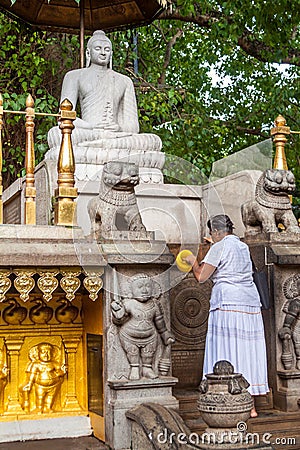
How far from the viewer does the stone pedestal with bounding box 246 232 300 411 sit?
21.3 feet

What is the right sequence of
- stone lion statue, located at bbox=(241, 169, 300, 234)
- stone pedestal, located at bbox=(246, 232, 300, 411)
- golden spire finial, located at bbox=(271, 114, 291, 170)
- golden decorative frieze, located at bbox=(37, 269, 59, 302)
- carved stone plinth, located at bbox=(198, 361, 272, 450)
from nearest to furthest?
carved stone plinth, located at bbox=(198, 361, 272, 450)
golden decorative frieze, located at bbox=(37, 269, 59, 302)
stone pedestal, located at bbox=(246, 232, 300, 411)
stone lion statue, located at bbox=(241, 169, 300, 234)
golden spire finial, located at bbox=(271, 114, 291, 170)

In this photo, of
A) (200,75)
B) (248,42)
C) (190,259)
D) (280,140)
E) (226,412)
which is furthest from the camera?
(200,75)

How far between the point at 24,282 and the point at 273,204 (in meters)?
2.76

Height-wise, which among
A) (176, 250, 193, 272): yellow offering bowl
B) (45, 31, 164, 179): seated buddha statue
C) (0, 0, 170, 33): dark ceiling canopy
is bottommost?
(176, 250, 193, 272): yellow offering bowl

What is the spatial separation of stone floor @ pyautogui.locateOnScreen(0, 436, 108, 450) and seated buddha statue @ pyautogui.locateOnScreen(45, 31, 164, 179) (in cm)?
355

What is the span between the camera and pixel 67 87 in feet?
32.0

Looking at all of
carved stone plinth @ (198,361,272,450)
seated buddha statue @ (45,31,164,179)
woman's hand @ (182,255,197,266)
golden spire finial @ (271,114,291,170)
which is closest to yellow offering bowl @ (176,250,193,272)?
woman's hand @ (182,255,197,266)

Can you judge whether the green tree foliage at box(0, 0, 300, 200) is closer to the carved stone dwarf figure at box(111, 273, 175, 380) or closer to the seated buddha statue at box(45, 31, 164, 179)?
the seated buddha statue at box(45, 31, 164, 179)

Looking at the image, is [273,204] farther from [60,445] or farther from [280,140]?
[60,445]

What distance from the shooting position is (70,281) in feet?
19.1

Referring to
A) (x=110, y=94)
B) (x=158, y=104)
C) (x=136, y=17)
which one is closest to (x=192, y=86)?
(x=158, y=104)

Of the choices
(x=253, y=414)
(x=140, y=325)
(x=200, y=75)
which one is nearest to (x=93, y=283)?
(x=140, y=325)

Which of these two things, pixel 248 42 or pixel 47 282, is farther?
pixel 248 42

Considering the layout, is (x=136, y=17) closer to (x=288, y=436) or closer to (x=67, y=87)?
(x=67, y=87)
